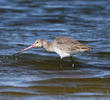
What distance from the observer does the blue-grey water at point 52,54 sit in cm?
746

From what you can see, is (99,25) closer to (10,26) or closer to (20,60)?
(10,26)

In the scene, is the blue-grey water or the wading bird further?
the wading bird

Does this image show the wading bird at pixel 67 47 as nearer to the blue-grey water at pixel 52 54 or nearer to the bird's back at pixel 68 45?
the bird's back at pixel 68 45

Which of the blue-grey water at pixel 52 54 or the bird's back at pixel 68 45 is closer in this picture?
the blue-grey water at pixel 52 54

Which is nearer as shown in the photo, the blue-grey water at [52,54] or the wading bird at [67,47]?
the blue-grey water at [52,54]

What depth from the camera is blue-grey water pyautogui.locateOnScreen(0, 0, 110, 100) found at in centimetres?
746

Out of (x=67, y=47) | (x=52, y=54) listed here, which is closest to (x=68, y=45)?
(x=67, y=47)

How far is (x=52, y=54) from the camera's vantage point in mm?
11047

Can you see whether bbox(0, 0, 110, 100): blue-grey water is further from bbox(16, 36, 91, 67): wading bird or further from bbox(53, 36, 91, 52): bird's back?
bbox(53, 36, 91, 52): bird's back

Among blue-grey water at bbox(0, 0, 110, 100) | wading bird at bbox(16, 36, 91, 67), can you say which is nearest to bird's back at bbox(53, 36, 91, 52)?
wading bird at bbox(16, 36, 91, 67)

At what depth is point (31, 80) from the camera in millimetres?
8133

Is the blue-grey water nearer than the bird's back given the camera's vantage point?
Yes

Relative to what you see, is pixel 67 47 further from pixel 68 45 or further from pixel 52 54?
pixel 52 54

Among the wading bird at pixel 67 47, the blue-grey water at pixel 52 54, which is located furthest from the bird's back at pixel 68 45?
the blue-grey water at pixel 52 54
